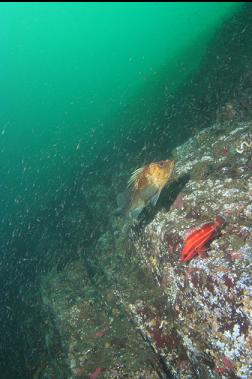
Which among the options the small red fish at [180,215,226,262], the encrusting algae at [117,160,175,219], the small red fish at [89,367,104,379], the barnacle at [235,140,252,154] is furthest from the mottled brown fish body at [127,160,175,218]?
the small red fish at [89,367,104,379]

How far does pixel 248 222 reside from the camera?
3.47 meters

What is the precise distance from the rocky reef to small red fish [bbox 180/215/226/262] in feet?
0.36

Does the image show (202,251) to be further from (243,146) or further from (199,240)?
(243,146)

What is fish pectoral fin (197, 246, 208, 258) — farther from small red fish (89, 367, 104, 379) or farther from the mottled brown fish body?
small red fish (89, 367, 104, 379)

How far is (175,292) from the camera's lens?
149 inches

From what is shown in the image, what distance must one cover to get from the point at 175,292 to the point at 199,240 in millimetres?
911

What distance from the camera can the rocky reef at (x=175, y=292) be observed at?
10.1 ft

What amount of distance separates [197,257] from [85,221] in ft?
16.9

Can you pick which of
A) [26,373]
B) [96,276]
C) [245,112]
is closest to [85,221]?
[96,276]

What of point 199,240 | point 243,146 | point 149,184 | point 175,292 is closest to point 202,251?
point 199,240

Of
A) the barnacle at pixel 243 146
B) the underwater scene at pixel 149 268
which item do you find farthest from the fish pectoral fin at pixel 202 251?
the barnacle at pixel 243 146

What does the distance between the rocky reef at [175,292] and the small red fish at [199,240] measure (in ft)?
0.36

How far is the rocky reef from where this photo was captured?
3086 millimetres

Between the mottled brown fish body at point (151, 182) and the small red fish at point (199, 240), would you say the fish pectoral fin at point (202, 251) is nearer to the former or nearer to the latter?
the small red fish at point (199, 240)
